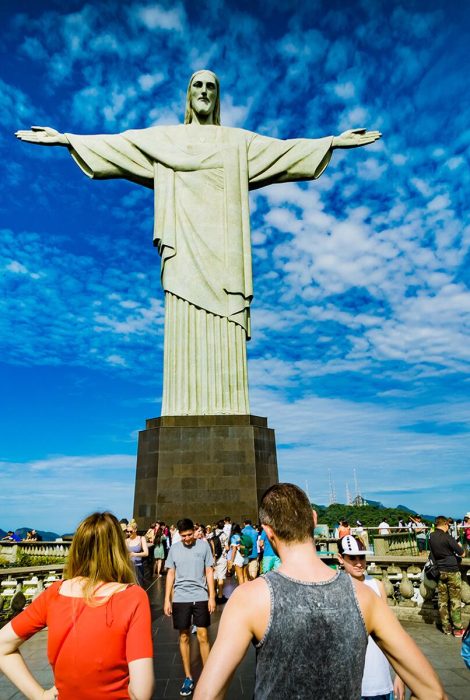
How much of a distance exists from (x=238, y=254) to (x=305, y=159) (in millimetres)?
4060

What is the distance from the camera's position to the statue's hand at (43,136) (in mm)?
14641

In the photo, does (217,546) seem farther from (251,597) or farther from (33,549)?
(251,597)

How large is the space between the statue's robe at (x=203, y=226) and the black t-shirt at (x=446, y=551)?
26.1 feet

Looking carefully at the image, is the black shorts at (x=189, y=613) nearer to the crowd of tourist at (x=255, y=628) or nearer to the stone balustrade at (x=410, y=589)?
the crowd of tourist at (x=255, y=628)

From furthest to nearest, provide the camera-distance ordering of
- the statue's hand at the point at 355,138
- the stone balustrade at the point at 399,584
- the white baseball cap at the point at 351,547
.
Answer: the statue's hand at the point at 355,138 → the stone balustrade at the point at 399,584 → the white baseball cap at the point at 351,547

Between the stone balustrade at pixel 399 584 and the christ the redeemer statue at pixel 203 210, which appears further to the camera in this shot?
the christ the redeemer statue at pixel 203 210

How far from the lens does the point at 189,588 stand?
5.23 metres

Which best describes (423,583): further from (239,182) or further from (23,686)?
(239,182)

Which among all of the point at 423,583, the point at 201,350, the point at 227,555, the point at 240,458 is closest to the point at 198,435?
the point at 240,458

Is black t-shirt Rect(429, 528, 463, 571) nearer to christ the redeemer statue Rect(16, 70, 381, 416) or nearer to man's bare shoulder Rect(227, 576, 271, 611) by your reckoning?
man's bare shoulder Rect(227, 576, 271, 611)

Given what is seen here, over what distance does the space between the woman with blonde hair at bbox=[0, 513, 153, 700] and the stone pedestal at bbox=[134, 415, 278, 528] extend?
37.8 ft

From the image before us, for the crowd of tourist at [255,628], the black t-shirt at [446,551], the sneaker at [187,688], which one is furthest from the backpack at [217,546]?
the crowd of tourist at [255,628]

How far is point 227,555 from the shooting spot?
11000 mm

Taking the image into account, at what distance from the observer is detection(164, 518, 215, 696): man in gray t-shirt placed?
514 centimetres
